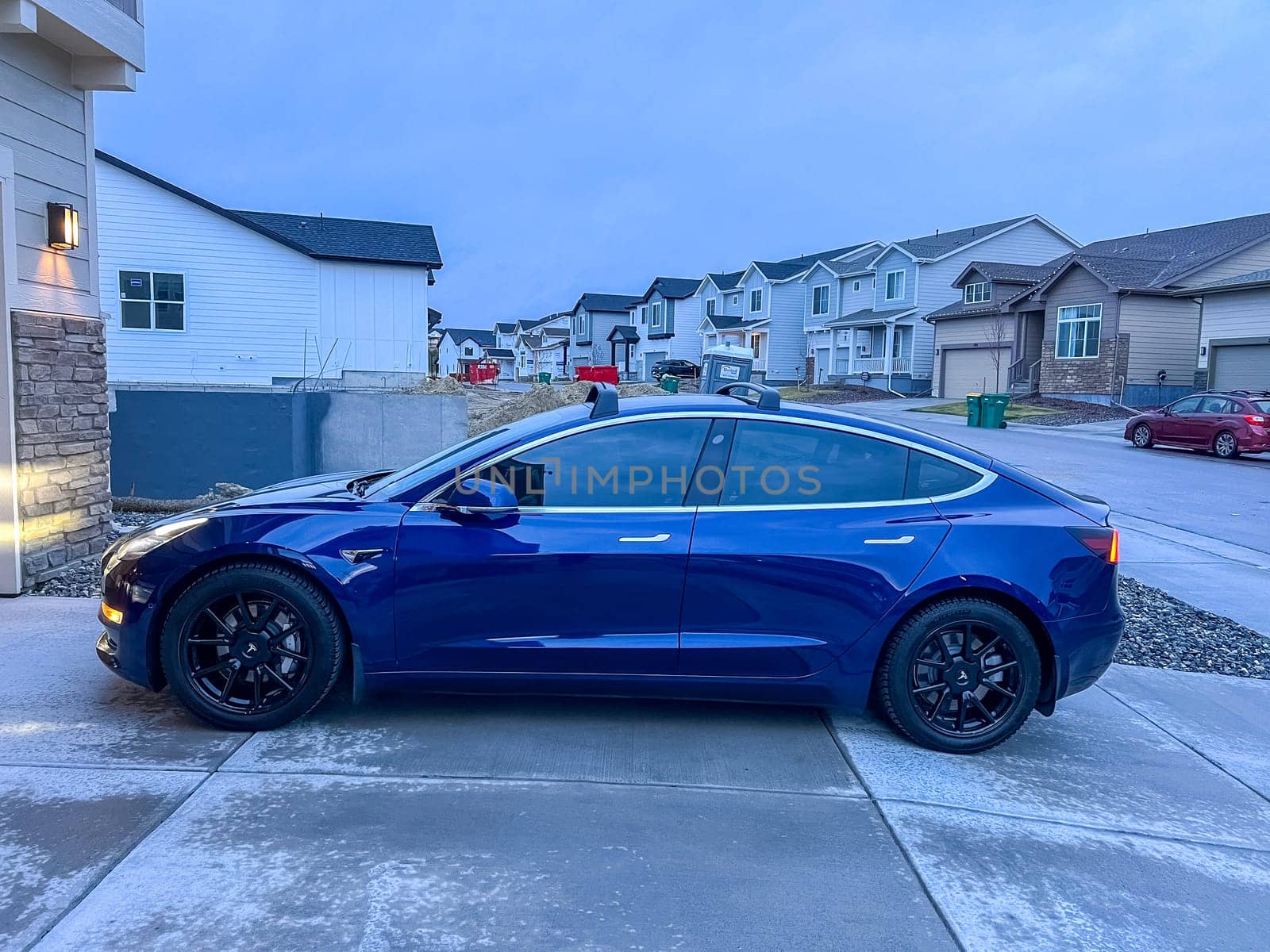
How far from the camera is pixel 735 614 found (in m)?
4.32

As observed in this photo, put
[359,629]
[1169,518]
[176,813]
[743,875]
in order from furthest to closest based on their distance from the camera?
[1169,518], [359,629], [176,813], [743,875]

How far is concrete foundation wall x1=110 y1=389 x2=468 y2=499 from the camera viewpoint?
10938mm

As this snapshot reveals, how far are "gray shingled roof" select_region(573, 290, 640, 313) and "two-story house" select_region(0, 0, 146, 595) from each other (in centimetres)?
7645

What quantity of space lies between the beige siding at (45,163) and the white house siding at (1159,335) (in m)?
34.5

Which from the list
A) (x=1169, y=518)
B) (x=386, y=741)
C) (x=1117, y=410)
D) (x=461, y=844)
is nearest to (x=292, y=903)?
(x=461, y=844)

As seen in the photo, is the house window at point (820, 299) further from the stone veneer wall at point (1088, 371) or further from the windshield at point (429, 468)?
the windshield at point (429, 468)

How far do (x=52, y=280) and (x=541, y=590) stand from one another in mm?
5042

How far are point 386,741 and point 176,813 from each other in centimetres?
94

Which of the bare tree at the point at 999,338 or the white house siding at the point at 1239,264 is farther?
the bare tree at the point at 999,338


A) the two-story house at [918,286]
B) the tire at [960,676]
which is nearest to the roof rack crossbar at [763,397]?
the tire at [960,676]

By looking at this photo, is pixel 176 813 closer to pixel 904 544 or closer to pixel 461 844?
pixel 461 844

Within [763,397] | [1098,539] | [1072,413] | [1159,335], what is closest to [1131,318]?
[1159,335]

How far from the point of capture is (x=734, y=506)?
443 cm

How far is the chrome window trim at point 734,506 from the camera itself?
14.4 ft
